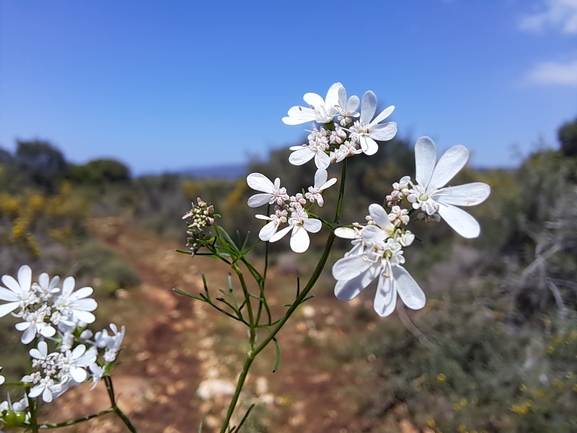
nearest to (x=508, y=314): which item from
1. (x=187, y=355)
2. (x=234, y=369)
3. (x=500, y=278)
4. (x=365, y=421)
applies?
(x=500, y=278)

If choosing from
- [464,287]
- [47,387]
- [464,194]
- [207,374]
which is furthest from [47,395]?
[464,287]

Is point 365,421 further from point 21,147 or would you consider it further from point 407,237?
point 21,147

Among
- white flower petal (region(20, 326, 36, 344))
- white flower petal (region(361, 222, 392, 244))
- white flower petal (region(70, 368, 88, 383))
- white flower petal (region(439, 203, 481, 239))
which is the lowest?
white flower petal (region(70, 368, 88, 383))

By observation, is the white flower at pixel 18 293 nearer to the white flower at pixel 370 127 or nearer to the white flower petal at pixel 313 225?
the white flower petal at pixel 313 225

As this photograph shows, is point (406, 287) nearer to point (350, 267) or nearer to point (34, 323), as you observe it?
point (350, 267)

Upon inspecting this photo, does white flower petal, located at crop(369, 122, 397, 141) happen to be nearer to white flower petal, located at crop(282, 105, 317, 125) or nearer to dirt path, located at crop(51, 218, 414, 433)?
white flower petal, located at crop(282, 105, 317, 125)

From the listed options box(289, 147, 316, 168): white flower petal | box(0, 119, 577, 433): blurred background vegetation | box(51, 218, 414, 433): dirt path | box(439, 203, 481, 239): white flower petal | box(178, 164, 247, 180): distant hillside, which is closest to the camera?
box(439, 203, 481, 239): white flower petal

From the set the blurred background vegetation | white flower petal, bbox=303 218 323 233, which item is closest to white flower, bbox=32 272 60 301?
white flower petal, bbox=303 218 323 233
